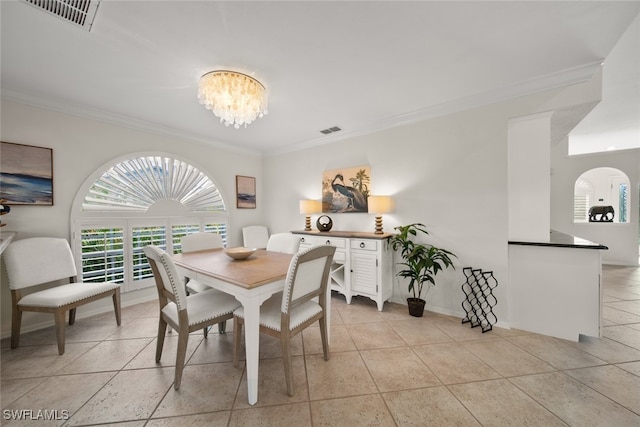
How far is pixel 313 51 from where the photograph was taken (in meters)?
1.71

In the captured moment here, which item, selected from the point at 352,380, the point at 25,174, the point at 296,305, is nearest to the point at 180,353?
the point at 296,305

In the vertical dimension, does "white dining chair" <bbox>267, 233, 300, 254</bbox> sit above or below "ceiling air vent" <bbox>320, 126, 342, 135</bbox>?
below

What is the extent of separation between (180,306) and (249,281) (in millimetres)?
529

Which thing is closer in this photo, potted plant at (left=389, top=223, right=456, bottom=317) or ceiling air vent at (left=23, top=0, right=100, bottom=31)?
ceiling air vent at (left=23, top=0, right=100, bottom=31)

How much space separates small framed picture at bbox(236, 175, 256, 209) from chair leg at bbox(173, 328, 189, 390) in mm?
2805

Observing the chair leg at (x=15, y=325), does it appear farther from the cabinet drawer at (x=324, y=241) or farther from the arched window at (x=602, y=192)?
the arched window at (x=602, y=192)

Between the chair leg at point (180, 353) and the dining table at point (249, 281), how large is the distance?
0.34 metres

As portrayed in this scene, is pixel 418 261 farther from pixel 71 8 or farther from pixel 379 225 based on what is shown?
pixel 71 8

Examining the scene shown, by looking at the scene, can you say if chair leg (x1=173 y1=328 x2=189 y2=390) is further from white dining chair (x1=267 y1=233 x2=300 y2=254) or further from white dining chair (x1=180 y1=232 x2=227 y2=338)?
white dining chair (x1=267 y1=233 x2=300 y2=254)

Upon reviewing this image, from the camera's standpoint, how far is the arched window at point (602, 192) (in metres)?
4.89

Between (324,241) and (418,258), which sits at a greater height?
(324,241)

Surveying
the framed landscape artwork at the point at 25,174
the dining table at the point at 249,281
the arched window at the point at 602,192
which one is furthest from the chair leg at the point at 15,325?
the arched window at the point at 602,192

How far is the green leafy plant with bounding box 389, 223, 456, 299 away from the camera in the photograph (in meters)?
2.48

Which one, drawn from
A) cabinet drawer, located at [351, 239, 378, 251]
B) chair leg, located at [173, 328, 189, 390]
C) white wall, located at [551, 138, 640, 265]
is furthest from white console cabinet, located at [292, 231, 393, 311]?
white wall, located at [551, 138, 640, 265]
